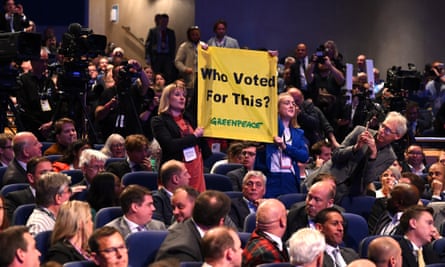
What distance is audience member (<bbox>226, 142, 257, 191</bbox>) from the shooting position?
30.5ft

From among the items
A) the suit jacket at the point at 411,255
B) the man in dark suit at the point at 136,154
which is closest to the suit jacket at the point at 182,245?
the suit jacket at the point at 411,255

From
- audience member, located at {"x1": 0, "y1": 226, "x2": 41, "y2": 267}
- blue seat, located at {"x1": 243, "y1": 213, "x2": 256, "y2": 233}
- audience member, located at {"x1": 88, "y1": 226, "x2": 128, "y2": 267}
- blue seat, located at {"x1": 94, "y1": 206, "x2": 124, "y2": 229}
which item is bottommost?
blue seat, located at {"x1": 243, "y1": 213, "x2": 256, "y2": 233}

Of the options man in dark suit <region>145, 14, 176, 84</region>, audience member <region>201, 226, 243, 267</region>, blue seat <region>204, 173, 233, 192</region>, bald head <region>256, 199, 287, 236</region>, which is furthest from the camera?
man in dark suit <region>145, 14, 176, 84</region>

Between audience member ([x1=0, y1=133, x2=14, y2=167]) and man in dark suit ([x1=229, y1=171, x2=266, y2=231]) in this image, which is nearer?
man in dark suit ([x1=229, y1=171, x2=266, y2=231])

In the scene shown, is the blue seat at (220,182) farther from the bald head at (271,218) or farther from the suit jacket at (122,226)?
the bald head at (271,218)

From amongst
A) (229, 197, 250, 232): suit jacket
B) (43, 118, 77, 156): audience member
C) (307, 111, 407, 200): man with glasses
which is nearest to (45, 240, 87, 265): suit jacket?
(229, 197, 250, 232): suit jacket

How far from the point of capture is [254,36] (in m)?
17.7

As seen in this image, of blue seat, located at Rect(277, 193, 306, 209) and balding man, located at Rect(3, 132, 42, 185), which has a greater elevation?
balding man, located at Rect(3, 132, 42, 185)

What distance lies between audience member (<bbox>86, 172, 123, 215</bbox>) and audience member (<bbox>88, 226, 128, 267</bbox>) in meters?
2.04

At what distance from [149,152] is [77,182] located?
1119 mm

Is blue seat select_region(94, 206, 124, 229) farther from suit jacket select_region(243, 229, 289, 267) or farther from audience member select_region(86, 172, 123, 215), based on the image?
suit jacket select_region(243, 229, 289, 267)

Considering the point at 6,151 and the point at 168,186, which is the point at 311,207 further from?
the point at 6,151

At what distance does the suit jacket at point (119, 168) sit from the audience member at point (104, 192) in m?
1.24

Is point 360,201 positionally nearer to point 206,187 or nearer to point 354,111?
point 206,187
